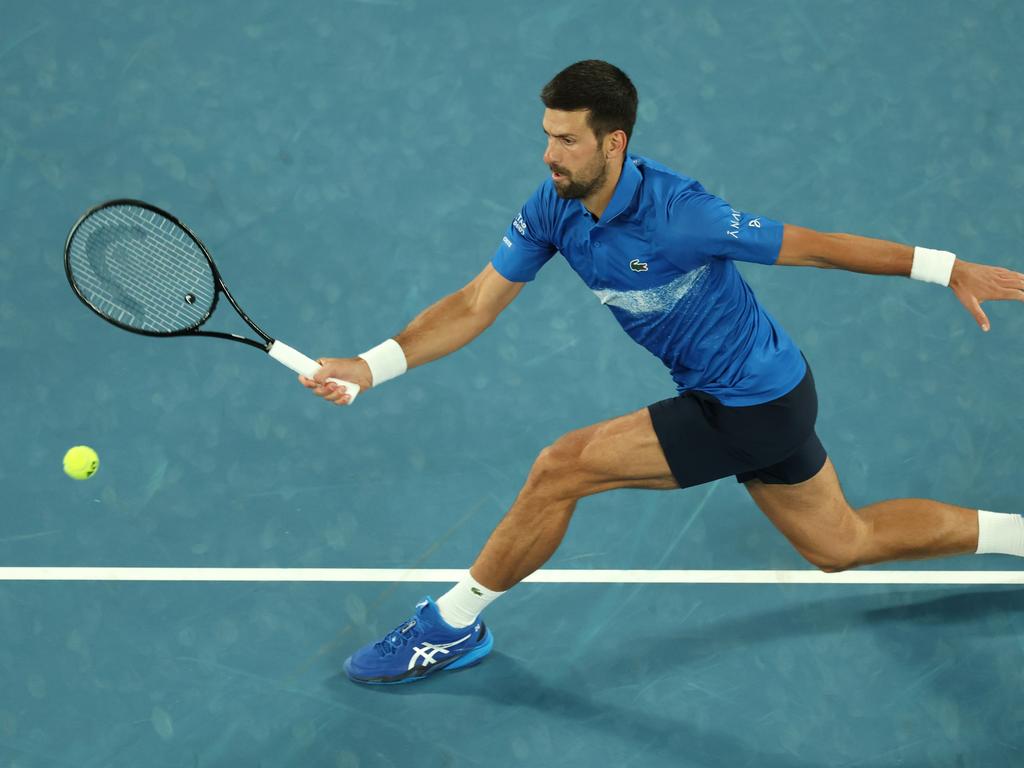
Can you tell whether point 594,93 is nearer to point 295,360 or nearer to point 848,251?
point 848,251

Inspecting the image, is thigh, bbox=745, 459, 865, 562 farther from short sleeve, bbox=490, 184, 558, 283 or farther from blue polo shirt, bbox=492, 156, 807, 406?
short sleeve, bbox=490, 184, 558, 283

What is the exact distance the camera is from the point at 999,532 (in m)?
4.37

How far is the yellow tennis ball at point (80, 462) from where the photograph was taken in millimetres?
4531

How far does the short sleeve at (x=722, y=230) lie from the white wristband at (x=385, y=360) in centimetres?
102

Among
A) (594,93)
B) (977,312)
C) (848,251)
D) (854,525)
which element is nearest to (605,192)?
(594,93)

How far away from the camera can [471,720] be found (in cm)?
424

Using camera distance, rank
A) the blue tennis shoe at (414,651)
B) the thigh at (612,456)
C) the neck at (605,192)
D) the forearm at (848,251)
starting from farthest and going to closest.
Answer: the blue tennis shoe at (414,651), the thigh at (612,456), the neck at (605,192), the forearm at (848,251)

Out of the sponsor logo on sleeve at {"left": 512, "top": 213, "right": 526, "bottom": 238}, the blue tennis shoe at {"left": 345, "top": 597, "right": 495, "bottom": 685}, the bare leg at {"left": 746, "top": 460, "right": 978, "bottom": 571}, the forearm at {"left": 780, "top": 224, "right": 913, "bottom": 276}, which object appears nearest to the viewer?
the forearm at {"left": 780, "top": 224, "right": 913, "bottom": 276}

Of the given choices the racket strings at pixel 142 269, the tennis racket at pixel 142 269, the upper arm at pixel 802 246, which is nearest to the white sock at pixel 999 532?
the upper arm at pixel 802 246

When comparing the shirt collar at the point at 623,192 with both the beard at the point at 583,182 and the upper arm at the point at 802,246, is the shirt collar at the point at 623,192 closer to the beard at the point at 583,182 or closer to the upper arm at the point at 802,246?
the beard at the point at 583,182

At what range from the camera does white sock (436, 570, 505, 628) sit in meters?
4.21

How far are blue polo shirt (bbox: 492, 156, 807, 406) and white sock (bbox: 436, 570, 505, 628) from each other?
0.96 meters

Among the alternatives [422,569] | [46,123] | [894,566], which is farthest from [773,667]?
[46,123]

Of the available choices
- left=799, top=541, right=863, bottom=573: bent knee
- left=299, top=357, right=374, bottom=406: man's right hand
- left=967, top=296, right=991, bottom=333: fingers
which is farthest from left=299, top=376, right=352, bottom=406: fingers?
left=967, top=296, right=991, bottom=333: fingers
